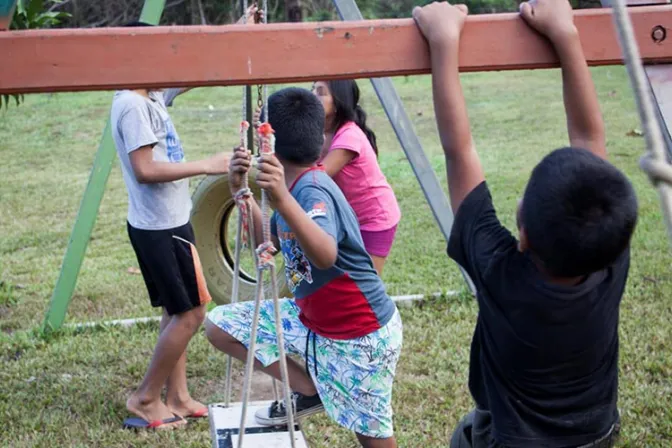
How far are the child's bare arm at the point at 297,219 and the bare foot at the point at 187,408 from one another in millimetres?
1753

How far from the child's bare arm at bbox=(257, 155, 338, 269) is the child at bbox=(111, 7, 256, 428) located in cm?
128

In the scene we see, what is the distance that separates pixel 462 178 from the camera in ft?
6.91

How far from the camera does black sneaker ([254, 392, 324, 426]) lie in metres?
3.24

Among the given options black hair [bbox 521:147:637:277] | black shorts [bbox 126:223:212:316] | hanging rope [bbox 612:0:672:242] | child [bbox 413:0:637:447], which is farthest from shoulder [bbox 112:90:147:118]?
hanging rope [bbox 612:0:672:242]

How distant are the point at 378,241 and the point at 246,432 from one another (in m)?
1.44

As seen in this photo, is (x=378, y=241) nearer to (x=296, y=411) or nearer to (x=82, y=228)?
(x=296, y=411)

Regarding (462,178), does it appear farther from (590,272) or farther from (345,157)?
(345,157)

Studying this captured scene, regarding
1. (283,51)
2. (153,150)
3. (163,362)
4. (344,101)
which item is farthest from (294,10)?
(283,51)

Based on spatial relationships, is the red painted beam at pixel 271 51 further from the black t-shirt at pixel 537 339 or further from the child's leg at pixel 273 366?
the child's leg at pixel 273 366

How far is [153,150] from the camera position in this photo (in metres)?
3.94

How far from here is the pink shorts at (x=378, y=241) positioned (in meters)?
4.29

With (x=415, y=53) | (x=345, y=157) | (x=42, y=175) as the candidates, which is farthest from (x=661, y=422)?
(x=42, y=175)

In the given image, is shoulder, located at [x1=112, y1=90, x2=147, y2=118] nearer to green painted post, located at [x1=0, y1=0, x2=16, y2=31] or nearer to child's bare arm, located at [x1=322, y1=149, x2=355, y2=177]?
child's bare arm, located at [x1=322, y1=149, x2=355, y2=177]

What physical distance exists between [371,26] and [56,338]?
141 inches
